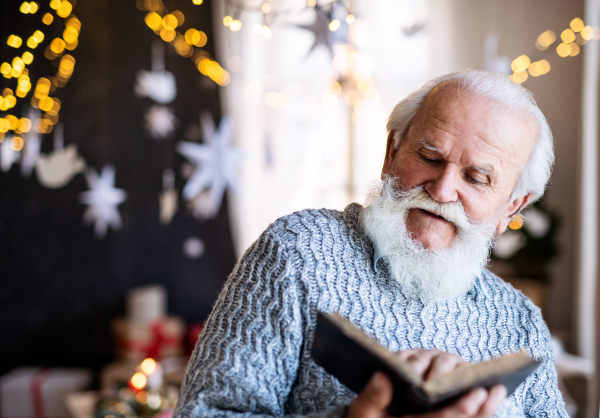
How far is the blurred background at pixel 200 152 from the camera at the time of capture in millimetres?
2973

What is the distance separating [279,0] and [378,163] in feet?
4.12

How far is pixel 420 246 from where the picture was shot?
110cm

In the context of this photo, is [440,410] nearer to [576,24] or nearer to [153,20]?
[153,20]

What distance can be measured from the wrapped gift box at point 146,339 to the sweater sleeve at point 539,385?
2.23m

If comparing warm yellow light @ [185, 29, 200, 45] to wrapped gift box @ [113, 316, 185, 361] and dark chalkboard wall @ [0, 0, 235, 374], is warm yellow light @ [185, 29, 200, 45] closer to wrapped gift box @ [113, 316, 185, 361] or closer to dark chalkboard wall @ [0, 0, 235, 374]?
dark chalkboard wall @ [0, 0, 235, 374]

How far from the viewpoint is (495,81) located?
3.78 ft

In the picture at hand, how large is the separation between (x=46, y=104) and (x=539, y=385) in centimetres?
303

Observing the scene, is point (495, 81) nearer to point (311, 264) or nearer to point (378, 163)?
point (311, 264)

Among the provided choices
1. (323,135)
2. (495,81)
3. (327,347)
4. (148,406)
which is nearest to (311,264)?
(327,347)

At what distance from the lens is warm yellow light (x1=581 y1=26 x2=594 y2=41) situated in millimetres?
3053

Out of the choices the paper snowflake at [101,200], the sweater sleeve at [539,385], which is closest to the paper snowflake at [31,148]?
the paper snowflake at [101,200]

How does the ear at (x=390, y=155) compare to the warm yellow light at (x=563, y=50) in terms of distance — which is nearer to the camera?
the ear at (x=390, y=155)

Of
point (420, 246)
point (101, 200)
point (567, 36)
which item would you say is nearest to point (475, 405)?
point (420, 246)

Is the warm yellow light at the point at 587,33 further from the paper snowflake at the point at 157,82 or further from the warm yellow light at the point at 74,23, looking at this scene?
the warm yellow light at the point at 74,23
